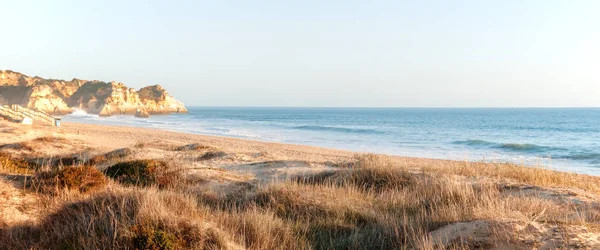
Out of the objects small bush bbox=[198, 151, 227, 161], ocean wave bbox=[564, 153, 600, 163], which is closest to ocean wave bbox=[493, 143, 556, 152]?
ocean wave bbox=[564, 153, 600, 163]

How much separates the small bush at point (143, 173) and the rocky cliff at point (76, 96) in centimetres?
7603

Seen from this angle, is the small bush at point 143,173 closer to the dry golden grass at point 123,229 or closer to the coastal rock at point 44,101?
the dry golden grass at point 123,229

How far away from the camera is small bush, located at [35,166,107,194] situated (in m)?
7.50

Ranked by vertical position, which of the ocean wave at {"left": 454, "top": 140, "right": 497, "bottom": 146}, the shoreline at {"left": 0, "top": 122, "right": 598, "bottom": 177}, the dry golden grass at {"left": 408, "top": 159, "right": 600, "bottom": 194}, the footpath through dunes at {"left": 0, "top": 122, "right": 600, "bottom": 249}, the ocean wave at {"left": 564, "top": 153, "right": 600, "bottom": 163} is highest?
the footpath through dunes at {"left": 0, "top": 122, "right": 600, "bottom": 249}

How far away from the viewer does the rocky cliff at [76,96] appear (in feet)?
265

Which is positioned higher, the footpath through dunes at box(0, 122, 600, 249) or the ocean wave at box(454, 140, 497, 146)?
the footpath through dunes at box(0, 122, 600, 249)

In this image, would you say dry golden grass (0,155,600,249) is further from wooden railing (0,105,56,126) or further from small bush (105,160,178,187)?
wooden railing (0,105,56,126)

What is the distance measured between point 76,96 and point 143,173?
104859mm

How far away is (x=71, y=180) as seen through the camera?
7.68 meters

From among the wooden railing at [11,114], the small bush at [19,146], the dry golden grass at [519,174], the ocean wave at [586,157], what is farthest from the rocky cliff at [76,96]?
the dry golden grass at [519,174]

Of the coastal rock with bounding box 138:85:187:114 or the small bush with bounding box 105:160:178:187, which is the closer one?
the small bush with bounding box 105:160:178:187

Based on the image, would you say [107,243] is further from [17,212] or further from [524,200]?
[524,200]

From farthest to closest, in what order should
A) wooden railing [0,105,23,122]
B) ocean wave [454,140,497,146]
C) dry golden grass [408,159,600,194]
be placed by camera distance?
ocean wave [454,140,497,146] → wooden railing [0,105,23,122] → dry golden grass [408,159,600,194]

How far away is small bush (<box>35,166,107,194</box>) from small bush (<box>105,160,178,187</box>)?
1601 millimetres
